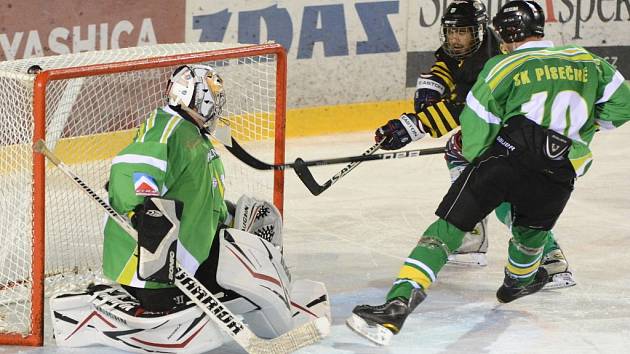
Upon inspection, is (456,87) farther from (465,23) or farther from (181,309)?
(181,309)

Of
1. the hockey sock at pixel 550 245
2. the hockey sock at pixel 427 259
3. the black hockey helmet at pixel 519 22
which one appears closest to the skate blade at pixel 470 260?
the hockey sock at pixel 550 245

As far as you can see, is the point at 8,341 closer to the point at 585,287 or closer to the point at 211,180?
the point at 211,180

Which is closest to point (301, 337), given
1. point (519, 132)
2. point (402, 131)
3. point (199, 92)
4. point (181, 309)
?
point (181, 309)

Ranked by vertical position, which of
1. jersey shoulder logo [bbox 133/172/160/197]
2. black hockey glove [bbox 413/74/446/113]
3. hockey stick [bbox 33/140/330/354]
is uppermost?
black hockey glove [bbox 413/74/446/113]

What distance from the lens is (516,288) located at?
4.30 m

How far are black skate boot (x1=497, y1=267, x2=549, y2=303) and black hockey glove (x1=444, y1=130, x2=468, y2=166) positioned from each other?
485mm

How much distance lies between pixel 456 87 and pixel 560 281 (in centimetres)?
73

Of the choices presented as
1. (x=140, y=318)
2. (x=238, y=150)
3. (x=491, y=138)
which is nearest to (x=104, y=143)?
A: (x=238, y=150)

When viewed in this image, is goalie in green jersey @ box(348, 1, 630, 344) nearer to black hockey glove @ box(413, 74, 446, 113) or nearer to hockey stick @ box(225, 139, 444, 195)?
hockey stick @ box(225, 139, 444, 195)

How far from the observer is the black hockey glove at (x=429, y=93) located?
15.0 feet

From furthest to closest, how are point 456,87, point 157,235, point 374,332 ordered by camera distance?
point 456,87
point 374,332
point 157,235

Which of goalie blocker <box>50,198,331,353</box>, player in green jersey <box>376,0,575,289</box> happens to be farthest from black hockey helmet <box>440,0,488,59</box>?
goalie blocker <box>50,198,331,353</box>

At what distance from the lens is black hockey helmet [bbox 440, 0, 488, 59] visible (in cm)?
451

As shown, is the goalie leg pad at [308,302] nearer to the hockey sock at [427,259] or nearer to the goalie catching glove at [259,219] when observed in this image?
the goalie catching glove at [259,219]
